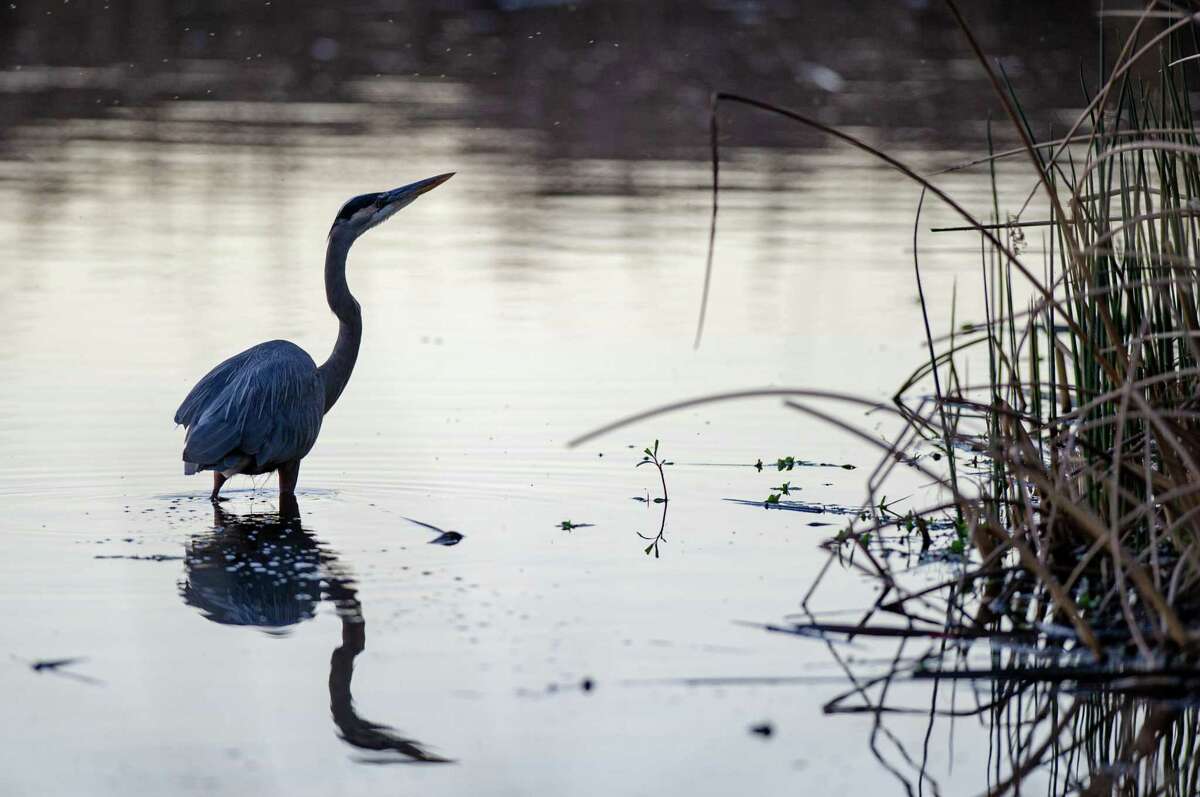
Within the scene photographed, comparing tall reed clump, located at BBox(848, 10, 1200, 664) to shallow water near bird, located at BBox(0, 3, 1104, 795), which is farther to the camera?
tall reed clump, located at BBox(848, 10, 1200, 664)

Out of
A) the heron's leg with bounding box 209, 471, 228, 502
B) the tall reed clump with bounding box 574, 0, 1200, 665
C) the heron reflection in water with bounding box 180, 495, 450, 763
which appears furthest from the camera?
the heron's leg with bounding box 209, 471, 228, 502

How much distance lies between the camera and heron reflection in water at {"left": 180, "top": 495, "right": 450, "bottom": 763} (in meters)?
3.69

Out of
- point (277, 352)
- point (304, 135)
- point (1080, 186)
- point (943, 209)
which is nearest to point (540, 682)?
point (1080, 186)

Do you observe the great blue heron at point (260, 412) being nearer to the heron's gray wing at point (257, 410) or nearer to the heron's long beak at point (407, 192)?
the heron's gray wing at point (257, 410)

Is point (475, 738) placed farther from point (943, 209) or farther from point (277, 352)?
point (943, 209)

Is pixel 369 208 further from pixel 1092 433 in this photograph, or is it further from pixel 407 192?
pixel 1092 433

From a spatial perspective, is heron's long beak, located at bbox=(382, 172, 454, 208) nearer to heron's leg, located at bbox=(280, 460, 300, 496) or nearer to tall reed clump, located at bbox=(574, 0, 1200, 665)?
heron's leg, located at bbox=(280, 460, 300, 496)

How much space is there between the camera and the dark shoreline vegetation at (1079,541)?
3.60 m

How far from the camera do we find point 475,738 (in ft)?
11.7

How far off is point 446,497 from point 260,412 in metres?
0.61

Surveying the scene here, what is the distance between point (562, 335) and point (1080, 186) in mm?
4203

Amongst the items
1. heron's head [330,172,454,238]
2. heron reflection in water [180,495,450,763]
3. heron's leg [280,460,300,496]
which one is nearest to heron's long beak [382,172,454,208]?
heron's head [330,172,454,238]

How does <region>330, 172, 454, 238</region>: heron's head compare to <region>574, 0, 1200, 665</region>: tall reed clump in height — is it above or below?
above

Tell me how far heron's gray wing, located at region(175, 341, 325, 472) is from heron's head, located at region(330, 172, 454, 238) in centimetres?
58
